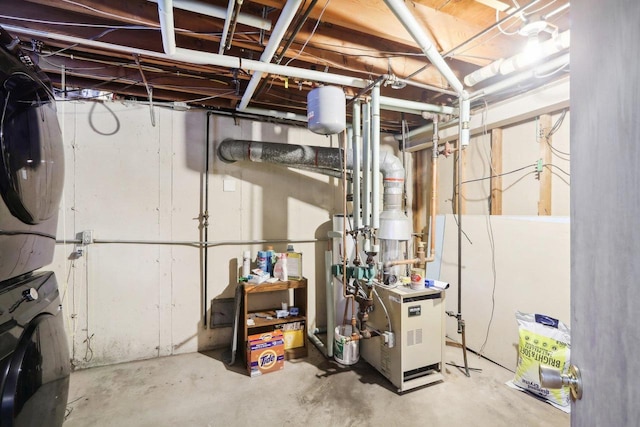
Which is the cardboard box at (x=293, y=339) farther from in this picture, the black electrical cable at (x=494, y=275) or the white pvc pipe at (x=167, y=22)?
the white pvc pipe at (x=167, y=22)

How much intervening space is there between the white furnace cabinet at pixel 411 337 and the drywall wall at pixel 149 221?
1343 mm

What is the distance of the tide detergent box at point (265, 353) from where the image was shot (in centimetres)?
232

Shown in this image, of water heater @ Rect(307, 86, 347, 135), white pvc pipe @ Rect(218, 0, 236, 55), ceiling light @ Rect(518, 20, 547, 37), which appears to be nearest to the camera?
white pvc pipe @ Rect(218, 0, 236, 55)

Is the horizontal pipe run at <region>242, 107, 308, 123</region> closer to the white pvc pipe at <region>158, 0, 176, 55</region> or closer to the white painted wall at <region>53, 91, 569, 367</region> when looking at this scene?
the white painted wall at <region>53, 91, 569, 367</region>

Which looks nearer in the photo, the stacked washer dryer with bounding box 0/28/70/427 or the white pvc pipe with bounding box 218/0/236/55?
the stacked washer dryer with bounding box 0/28/70/427

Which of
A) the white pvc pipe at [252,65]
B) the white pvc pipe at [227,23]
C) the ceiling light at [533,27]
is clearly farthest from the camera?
the white pvc pipe at [252,65]

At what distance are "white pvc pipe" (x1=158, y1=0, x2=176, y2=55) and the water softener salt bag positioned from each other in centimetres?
292

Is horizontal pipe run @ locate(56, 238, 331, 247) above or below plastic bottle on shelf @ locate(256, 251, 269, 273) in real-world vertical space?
above

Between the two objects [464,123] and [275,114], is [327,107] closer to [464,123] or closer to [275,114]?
[275,114]

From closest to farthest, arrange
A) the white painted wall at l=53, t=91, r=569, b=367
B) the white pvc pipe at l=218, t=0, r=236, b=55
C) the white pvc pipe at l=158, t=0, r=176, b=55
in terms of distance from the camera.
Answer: the white pvc pipe at l=158, t=0, r=176, b=55, the white pvc pipe at l=218, t=0, r=236, b=55, the white painted wall at l=53, t=91, r=569, b=367

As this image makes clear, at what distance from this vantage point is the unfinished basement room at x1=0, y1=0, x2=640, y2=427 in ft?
4.73

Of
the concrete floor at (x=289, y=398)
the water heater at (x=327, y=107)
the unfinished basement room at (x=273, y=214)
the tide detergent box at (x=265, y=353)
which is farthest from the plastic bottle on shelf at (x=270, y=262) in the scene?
the water heater at (x=327, y=107)

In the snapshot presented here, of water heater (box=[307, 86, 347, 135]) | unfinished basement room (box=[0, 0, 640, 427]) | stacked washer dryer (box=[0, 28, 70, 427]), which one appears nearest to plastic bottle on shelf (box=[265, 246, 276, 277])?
unfinished basement room (box=[0, 0, 640, 427])

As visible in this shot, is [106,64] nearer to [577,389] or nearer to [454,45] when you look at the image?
[454,45]
